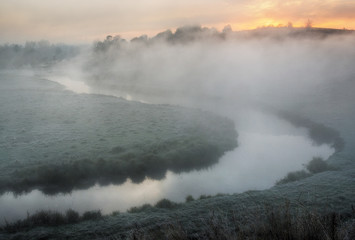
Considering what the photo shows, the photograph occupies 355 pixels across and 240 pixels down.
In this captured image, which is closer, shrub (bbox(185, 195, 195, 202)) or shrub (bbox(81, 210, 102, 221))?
shrub (bbox(81, 210, 102, 221))

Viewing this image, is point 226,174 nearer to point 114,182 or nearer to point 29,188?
point 114,182

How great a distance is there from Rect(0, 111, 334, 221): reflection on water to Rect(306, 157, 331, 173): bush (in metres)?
0.92

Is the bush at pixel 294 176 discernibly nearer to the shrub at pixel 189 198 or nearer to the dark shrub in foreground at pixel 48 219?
the shrub at pixel 189 198

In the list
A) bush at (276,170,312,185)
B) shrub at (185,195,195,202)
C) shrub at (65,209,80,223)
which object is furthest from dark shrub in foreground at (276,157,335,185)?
shrub at (65,209,80,223)

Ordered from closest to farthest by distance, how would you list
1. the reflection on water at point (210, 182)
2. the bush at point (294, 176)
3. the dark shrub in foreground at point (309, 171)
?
the reflection on water at point (210, 182) → the bush at point (294, 176) → the dark shrub in foreground at point (309, 171)

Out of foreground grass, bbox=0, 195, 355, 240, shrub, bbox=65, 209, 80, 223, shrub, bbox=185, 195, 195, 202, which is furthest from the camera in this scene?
shrub, bbox=185, 195, 195, 202

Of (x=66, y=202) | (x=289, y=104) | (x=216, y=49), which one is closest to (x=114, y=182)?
(x=66, y=202)

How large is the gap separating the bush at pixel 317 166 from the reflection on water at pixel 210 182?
36.4 inches

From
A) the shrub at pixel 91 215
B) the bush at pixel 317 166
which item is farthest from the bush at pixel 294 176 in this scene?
the shrub at pixel 91 215

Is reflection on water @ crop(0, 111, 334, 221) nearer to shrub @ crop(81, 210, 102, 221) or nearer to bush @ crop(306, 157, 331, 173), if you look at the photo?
shrub @ crop(81, 210, 102, 221)

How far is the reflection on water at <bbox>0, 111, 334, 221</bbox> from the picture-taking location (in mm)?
15266

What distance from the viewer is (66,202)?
15.6m

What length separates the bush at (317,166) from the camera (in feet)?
58.9

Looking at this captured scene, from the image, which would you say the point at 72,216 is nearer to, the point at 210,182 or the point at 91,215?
the point at 91,215
